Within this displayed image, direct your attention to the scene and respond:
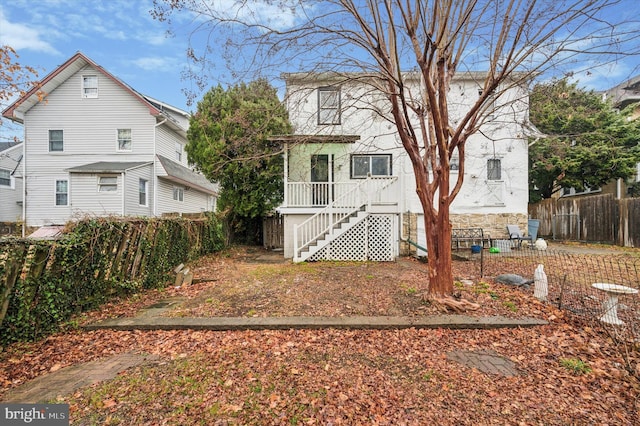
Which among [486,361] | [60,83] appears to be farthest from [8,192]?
[486,361]

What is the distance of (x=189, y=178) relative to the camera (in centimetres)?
1714

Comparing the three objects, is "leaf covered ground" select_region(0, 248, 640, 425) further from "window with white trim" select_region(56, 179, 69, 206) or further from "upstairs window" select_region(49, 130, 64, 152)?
"upstairs window" select_region(49, 130, 64, 152)

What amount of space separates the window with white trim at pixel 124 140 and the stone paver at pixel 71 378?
14.3m

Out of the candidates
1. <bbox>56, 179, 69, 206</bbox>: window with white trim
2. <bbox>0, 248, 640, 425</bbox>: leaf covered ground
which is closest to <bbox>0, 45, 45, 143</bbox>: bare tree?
<bbox>56, 179, 69, 206</bbox>: window with white trim

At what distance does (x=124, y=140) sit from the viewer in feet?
47.4

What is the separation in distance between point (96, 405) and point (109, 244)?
3012 mm

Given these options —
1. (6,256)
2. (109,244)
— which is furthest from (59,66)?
(6,256)

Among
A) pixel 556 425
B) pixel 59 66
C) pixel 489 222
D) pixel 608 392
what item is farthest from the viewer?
pixel 59 66

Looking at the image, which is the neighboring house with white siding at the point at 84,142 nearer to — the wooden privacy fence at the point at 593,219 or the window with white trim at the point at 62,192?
the window with white trim at the point at 62,192

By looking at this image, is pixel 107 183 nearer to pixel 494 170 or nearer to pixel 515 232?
pixel 494 170

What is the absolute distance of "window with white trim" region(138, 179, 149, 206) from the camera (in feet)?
45.5

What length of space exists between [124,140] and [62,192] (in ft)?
12.8

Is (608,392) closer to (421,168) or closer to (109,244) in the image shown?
(421,168)

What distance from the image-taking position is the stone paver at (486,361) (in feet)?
9.79
